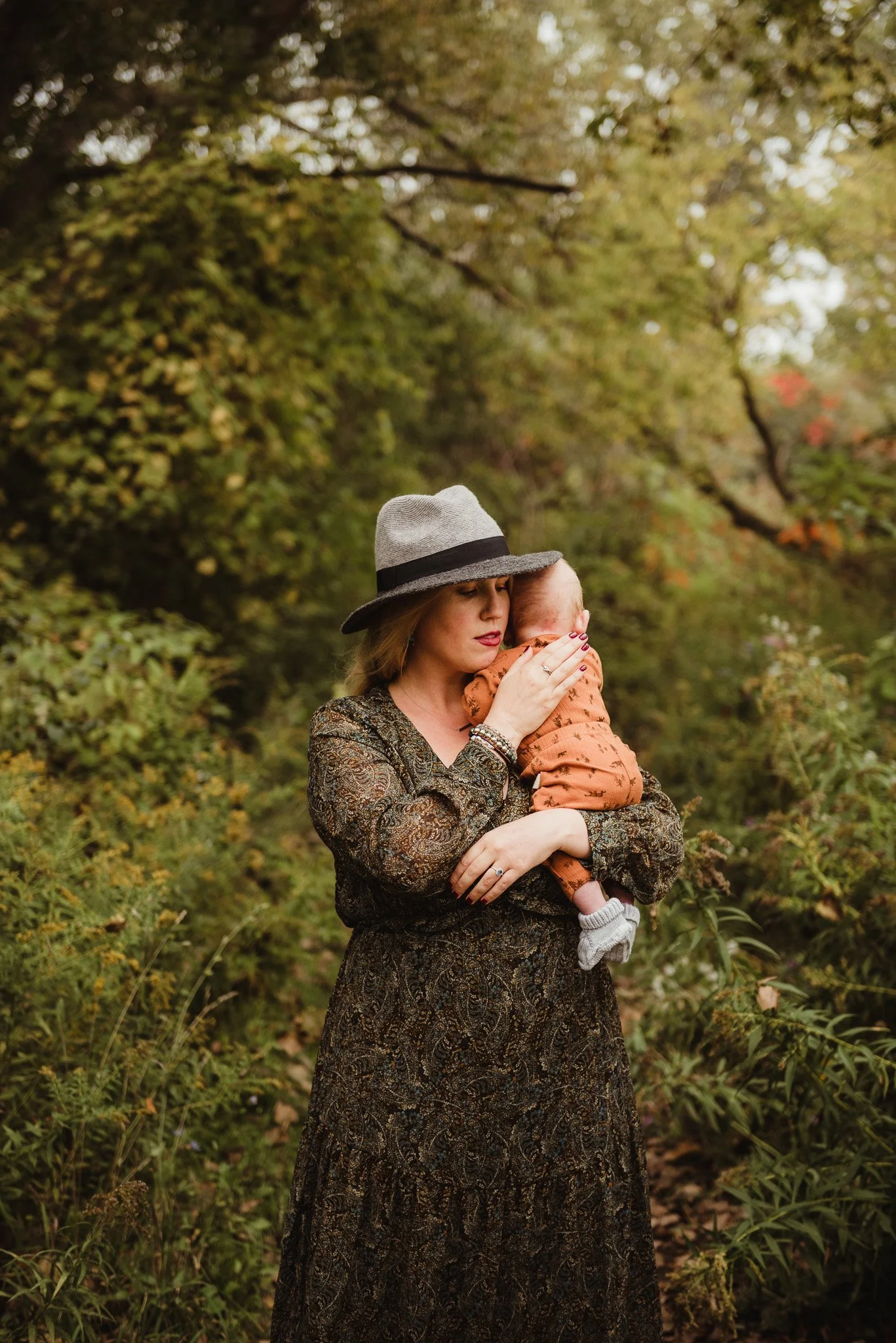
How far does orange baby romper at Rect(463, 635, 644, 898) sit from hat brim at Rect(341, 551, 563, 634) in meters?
0.16

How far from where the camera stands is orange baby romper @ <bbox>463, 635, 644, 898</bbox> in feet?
6.22

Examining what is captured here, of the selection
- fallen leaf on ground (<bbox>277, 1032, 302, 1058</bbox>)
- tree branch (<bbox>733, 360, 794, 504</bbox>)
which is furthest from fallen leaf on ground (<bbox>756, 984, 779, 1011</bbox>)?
tree branch (<bbox>733, 360, 794, 504</bbox>)

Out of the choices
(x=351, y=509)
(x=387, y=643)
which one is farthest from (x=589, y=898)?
(x=351, y=509)

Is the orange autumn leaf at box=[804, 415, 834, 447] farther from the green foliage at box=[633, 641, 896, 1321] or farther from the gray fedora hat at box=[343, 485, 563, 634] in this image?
the gray fedora hat at box=[343, 485, 563, 634]

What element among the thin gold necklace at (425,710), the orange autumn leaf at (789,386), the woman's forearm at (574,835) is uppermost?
the orange autumn leaf at (789,386)

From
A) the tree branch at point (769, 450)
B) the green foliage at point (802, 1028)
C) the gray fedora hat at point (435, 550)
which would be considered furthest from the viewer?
→ the tree branch at point (769, 450)

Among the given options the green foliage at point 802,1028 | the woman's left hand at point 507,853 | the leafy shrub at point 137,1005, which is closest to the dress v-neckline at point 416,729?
the woman's left hand at point 507,853

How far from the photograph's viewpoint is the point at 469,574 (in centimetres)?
198

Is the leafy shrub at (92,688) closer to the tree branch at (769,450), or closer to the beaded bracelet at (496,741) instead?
the beaded bracelet at (496,741)

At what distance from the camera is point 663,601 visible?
1065cm

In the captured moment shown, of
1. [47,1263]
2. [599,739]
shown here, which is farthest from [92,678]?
[599,739]

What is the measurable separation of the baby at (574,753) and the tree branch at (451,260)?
20.2ft

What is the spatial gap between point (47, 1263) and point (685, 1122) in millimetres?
2351

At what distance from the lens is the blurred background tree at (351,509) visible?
2.59 metres
